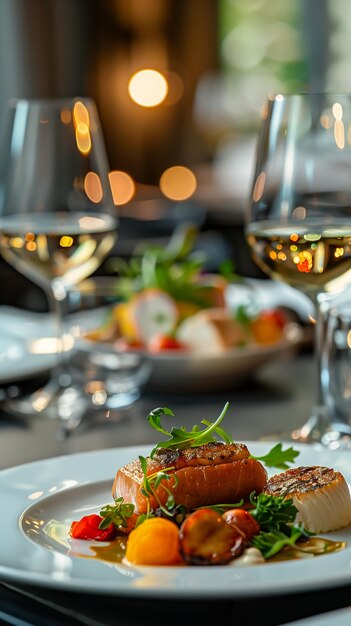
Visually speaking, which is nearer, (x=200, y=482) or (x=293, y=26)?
(x=200, y=482)

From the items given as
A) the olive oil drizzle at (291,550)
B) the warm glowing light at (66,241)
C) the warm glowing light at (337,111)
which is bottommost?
the olive oil drizzle at (291,550)

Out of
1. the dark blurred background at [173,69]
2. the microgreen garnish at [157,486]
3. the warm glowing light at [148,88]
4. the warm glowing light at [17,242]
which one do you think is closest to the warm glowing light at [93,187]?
the warm glowing light at [17,242]

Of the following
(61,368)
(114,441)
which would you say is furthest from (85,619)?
(61,368)

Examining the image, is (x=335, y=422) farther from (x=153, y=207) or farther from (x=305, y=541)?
(x=153, y=207)

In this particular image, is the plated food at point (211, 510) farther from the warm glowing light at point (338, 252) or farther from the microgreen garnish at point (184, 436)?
the warm glowing light at point (338, 252)

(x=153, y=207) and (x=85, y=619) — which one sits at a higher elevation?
(x=85, y=619)

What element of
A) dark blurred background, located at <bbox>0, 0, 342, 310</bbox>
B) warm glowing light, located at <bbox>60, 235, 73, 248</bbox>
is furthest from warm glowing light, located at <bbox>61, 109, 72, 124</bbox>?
dark blurred background, located at <bbox>0, 0, 342, 310</bbox>
